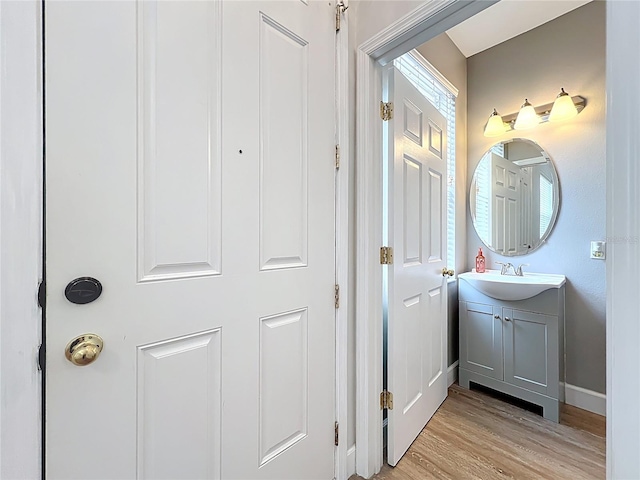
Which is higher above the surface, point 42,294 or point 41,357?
point 42,294

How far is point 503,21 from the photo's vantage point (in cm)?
217

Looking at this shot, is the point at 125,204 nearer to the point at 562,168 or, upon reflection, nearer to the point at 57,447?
the point at 57,447

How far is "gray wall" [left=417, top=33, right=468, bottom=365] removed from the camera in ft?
7.55

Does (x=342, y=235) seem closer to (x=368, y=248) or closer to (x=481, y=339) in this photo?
(x=368, y=248)

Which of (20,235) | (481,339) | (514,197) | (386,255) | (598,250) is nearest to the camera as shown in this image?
(20,235)

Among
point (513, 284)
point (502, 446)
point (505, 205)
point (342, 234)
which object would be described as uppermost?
point (505, 205)

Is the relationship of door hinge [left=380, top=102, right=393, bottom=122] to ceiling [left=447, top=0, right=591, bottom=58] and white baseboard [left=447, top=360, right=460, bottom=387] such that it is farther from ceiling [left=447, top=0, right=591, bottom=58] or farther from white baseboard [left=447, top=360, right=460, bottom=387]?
white baseboard [left=447, top=360, right=460, bottom=387]

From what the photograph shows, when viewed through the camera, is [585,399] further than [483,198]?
No

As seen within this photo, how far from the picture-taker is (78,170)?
2.20 ft

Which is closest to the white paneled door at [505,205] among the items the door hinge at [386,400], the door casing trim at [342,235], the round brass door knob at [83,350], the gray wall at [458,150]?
the gray wall at [458,150]

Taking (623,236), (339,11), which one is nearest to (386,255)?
(623,236)

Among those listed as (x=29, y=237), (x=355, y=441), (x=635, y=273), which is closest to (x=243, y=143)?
(x=29, y=237)

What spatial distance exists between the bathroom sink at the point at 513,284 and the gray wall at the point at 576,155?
16 centimetres

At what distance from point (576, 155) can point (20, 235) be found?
115 inches
